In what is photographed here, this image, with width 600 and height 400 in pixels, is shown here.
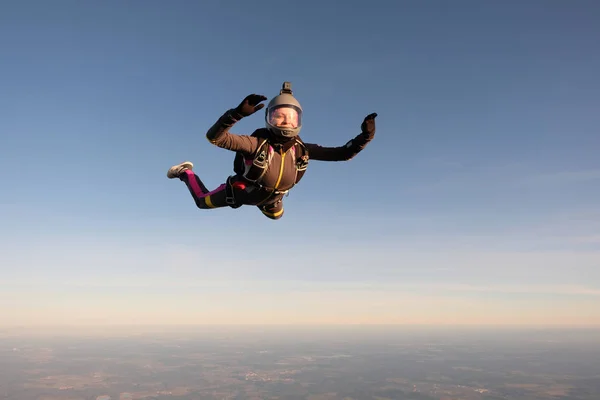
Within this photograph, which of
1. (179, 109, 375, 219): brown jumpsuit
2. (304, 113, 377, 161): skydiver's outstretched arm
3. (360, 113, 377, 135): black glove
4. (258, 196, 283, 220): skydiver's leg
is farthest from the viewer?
(258, 196, 283, 220): skydiver's leg

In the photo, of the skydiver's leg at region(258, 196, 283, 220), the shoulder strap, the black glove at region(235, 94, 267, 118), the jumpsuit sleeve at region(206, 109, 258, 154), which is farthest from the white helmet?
the skydiver's leg at region(258, 196, 283, 220)

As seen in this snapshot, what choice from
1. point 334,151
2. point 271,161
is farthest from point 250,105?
point 334,151

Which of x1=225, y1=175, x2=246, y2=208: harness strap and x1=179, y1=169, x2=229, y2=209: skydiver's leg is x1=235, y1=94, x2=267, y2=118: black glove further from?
x1=179, y1=169, x2=229, y2=209: skydiver's leg

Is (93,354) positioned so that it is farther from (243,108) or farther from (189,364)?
(243,108)

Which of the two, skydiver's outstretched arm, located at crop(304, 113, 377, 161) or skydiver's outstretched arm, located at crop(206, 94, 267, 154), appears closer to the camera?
skydiver's outstretched arm, located at crop(206, 94, 267, 154)

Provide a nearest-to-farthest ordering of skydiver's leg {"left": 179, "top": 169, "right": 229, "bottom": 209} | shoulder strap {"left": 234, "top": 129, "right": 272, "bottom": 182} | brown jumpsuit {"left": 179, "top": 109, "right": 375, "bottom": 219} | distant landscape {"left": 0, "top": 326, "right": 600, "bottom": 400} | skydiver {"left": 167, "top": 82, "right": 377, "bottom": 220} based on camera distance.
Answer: skydiver {"left": 167, "top": 82, "right": 377, "bottom": 220}
brown jumpsuit {"left": 179, "top": 109, "right": 375, "bottom": 219}
shoulder strap {"left": 234, "top": 129, "right": 272, "bottom": 182}
skydiver's leg {"left": 179, "top": 169, "right": 229, "bottom": 209}
distant landscape {"left": 0, "top": 326, "right": 600, "bottom": 400}

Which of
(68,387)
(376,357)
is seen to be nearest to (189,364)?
(68,387)
